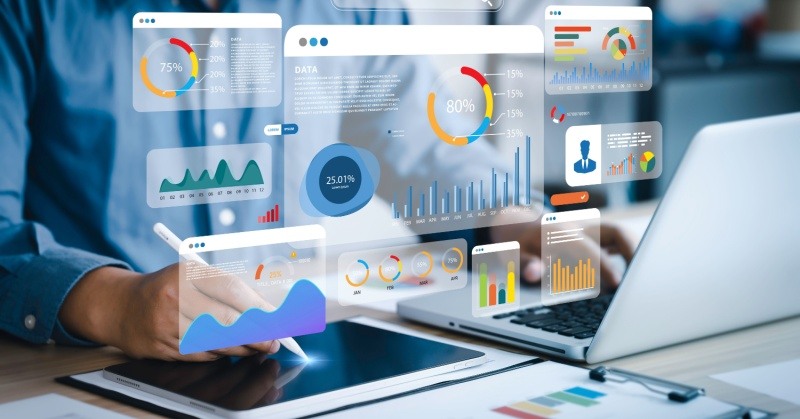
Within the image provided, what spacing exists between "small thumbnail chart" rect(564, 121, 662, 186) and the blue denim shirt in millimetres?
275

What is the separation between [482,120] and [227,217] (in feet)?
1.06

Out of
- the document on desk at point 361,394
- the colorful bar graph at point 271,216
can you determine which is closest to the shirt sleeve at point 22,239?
the document on desk at point 361,394

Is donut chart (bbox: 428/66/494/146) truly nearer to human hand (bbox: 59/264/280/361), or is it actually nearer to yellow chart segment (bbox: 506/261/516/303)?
yellow chart segment (bbox: 506/261/516/303)

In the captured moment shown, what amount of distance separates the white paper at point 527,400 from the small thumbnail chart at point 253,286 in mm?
122

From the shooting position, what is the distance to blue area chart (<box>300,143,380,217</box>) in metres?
0.98

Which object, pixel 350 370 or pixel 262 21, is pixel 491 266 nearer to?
pixel 350 370

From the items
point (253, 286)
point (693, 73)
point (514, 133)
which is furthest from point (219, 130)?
point (693, 73)

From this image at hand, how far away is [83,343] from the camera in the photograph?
1.14 metres

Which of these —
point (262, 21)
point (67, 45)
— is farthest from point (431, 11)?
point (67, 45)

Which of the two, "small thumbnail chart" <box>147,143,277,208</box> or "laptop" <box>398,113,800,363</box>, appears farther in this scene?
"laptop" <box>398,113,800,363</box>

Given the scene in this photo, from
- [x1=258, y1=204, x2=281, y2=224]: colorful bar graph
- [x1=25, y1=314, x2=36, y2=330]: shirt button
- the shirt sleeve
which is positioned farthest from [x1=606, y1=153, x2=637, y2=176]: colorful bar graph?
[x1=25, y1=314, x2=36, y2=330]: shirt button

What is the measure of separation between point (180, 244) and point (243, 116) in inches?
5.2

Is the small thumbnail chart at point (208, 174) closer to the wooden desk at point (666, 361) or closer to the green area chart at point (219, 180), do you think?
the green area chart at point (219, 180)

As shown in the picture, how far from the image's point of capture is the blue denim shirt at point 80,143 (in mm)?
937
